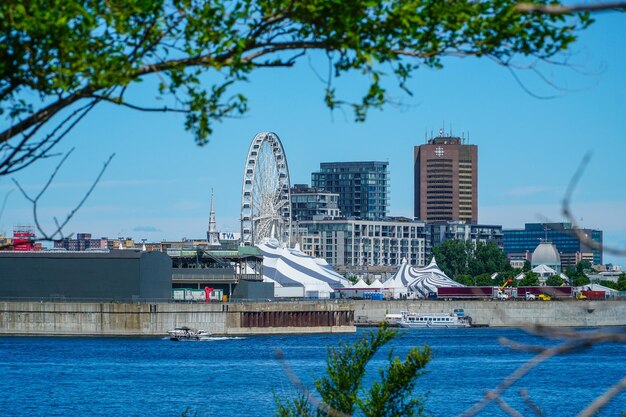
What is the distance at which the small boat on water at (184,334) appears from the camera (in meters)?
103

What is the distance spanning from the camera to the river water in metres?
57.3

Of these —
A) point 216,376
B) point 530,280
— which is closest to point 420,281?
point 530,280

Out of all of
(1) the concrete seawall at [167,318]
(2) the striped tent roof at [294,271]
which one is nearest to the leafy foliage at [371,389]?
(1) the concrete seawall at [167,318]

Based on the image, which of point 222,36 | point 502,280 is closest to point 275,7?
point 222,36

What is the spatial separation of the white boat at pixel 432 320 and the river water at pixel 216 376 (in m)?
27.1

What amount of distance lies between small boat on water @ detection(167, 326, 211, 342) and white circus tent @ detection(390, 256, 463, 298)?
5129 centimetres

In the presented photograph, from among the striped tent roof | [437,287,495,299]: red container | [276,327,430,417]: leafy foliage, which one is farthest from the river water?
[437,287,495,299]: red container

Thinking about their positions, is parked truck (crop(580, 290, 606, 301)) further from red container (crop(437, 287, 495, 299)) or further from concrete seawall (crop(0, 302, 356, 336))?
concrete seawall (crop(0, 302, 356, 336))

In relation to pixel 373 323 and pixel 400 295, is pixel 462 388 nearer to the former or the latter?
pixel 373 323

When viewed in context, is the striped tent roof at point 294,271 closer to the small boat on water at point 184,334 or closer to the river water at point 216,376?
the river water at point 216,376

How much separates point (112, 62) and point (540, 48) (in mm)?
4000

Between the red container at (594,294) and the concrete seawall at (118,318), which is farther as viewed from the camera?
the red container at (594,294)

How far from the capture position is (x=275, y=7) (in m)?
11.7

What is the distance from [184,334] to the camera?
103 metres
